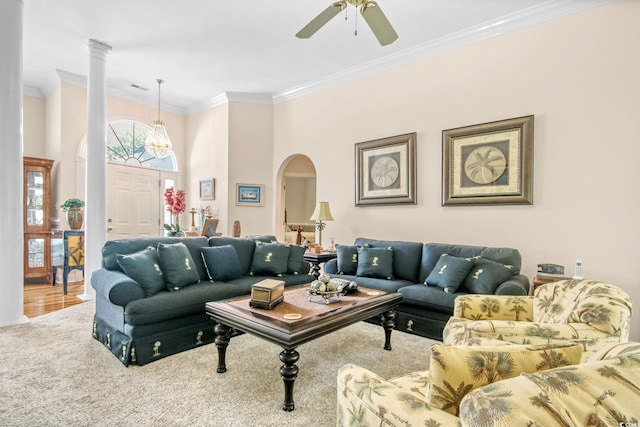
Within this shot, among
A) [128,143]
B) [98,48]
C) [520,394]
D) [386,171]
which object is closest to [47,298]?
[128,143]

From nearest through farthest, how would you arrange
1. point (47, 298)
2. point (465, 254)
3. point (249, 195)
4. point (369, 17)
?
point (369, 17)
point (465, 254)
point (47, 298)
point (249, 195)

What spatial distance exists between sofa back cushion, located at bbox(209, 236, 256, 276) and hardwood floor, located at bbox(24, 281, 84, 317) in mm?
2231

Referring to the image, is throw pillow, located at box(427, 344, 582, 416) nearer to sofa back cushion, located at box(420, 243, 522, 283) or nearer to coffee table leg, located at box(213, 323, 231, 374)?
coffee table leg, located at box(213, 323, 231, 374)

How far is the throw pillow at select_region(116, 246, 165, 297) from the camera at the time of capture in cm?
278

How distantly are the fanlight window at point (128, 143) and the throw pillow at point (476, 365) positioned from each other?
6.93m

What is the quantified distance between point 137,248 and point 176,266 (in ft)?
1.59

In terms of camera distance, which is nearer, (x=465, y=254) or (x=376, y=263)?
(x=465, y=254)

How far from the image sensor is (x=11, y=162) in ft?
11.5

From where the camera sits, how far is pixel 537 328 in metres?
1.64

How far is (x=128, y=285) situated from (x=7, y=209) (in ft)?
6.80

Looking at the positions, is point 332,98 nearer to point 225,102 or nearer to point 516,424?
point 225,102

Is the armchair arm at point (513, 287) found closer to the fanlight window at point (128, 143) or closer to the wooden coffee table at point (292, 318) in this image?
the wooden coffee table at point (292, 318)

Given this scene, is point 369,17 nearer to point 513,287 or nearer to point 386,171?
point 386,171

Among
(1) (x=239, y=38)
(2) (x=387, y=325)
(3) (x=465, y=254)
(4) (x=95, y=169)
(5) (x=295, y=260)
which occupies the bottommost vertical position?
(2) (x=387, y=325)
